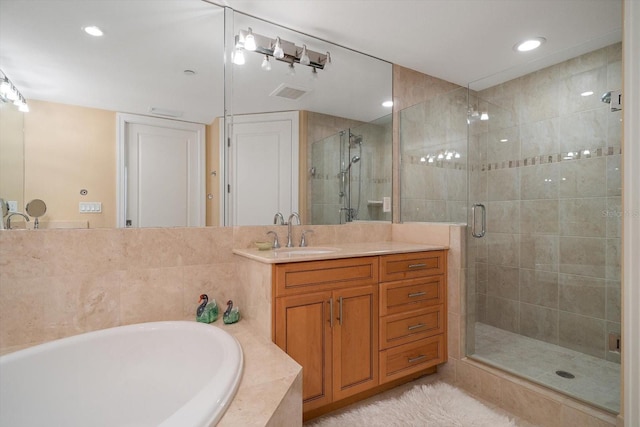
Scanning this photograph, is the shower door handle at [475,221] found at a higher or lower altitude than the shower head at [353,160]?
lower

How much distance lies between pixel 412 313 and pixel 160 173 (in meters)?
1.81

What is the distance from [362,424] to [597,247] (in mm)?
1745

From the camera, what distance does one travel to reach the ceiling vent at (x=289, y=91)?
6.97 feet

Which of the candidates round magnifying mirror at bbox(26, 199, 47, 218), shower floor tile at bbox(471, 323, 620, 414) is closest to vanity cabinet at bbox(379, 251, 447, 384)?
shower floor tile at bbox(471, 323, 620, 414)

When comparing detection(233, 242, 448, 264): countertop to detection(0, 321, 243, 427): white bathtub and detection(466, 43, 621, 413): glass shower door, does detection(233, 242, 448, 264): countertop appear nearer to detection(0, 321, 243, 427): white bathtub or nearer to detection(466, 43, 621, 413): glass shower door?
detection(0, 321, 243, 427): white bathtub

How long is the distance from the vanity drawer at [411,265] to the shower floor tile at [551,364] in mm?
567

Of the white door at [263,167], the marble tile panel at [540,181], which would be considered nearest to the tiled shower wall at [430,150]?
the marble tile panel at [540,181]

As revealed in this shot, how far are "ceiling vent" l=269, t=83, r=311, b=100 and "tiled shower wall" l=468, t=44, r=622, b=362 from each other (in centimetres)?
138

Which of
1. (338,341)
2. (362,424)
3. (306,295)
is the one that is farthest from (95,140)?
(362,424)

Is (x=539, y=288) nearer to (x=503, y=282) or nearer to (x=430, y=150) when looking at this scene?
(x=503, y=282)

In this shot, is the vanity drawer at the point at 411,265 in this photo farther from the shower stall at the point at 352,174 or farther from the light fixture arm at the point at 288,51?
the light fixture arm at the point at 288,51

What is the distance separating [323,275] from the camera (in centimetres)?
161

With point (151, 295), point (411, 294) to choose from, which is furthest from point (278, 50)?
point (411, 294)

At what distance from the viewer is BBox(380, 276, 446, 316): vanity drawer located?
1849 mm
